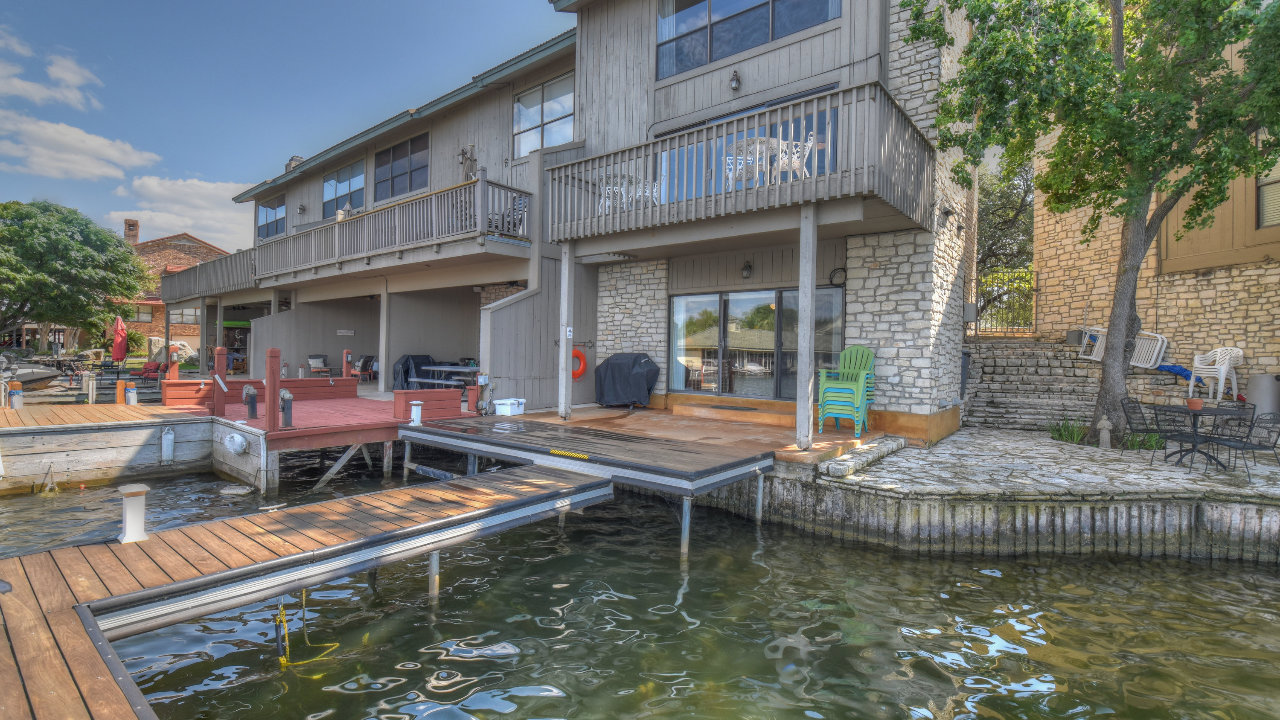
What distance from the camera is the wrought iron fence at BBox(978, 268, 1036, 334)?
51.0 ft

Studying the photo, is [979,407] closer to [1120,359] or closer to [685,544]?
[1120,359]

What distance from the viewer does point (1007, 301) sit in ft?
56.7

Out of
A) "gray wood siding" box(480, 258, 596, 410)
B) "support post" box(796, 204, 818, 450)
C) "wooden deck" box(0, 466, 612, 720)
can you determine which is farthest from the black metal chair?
"gray wood siding" box(480, 258, 596, 410)

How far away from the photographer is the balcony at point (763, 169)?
19.9 feet

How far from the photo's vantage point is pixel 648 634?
3.83m

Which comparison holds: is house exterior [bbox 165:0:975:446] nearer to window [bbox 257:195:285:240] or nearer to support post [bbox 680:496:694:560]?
support post [bbox 680:496:694:560]

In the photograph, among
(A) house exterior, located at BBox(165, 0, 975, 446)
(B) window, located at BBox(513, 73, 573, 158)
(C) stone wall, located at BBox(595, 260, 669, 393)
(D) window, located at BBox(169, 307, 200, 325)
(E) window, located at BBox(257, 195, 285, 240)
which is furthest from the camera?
(D) window, located at BBox(169, 307, 200, 325)

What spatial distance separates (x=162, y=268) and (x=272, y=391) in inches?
1401

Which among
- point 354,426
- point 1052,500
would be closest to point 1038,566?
point 1052,500

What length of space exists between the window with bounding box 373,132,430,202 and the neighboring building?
63.9ft

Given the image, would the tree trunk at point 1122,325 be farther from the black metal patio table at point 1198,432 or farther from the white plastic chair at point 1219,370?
the white plastic chair at point 1219,370

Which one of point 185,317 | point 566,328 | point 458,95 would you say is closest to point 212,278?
point 458,95

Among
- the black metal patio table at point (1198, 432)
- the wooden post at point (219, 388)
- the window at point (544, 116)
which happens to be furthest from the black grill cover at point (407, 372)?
the black metal patio table at point (1198, 432)

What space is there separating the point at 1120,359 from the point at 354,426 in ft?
36.6
